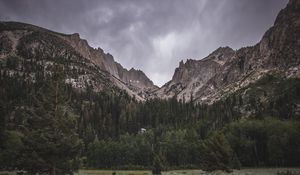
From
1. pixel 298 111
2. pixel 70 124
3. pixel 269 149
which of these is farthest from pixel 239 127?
pixel 70 124

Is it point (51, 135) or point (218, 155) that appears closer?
point (51, 135)

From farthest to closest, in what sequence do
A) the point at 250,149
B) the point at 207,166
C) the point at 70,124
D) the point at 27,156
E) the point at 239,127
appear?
the point at 239,127 → the point at 250,149 → the point at 207,166 → the point at 70,124 → the point at 27,156

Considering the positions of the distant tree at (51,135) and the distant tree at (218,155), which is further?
the distant tree at (218,155)

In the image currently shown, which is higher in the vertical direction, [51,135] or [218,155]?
[51,135]

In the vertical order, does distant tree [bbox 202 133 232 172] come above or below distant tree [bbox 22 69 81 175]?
below

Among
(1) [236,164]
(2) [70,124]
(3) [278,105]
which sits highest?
(3) [278,105]

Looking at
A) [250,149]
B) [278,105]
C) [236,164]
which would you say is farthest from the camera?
[278,105]

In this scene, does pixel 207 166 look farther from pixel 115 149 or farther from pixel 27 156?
pixel 115 149

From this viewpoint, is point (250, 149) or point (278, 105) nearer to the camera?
point (250, 149)

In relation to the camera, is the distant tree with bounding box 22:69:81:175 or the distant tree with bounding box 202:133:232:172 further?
the distant tree with bounding box 202:133:232:172

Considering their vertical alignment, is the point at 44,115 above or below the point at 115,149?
above

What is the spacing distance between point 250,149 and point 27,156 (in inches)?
3608

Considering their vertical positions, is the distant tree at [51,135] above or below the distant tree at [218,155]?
above

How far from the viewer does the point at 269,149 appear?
10294 centimetres
